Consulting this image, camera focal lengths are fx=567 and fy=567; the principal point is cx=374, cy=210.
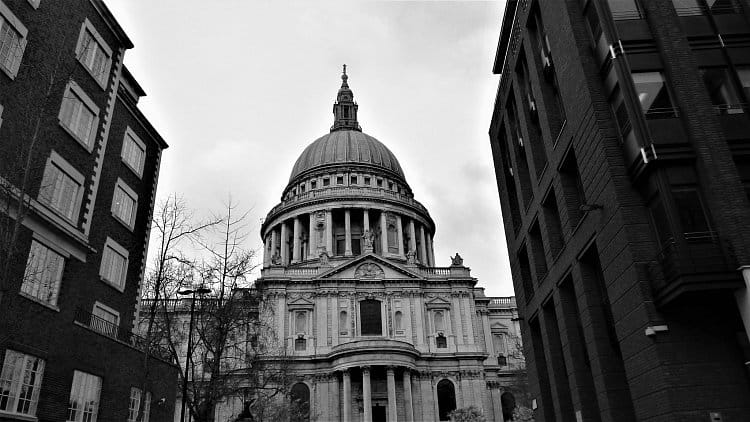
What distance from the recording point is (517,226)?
29797 millimetres

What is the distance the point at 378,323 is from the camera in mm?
60562

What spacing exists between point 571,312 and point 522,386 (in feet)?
136

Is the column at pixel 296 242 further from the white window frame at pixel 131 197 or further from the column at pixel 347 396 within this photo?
the white window frame at pixel 131 197

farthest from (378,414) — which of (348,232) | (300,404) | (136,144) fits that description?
(136,144)

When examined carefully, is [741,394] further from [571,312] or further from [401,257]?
[401,257]

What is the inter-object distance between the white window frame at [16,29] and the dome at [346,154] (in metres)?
67.2

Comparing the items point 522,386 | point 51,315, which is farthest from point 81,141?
point 522,386

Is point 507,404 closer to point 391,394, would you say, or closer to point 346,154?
point 391,394

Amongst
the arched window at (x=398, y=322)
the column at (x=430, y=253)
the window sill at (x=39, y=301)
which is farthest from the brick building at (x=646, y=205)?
the column at (x=430, y=253)

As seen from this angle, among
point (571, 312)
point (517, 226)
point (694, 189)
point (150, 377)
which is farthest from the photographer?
point (517, 226)

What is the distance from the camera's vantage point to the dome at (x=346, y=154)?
86.4 metres

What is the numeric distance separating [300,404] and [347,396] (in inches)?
175

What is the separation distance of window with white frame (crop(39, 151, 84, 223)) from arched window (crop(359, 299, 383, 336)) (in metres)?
42.8

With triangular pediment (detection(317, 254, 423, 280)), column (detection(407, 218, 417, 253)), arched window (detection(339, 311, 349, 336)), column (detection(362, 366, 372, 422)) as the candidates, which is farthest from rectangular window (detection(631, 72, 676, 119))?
column (detection(407, 218, 417, 253))
